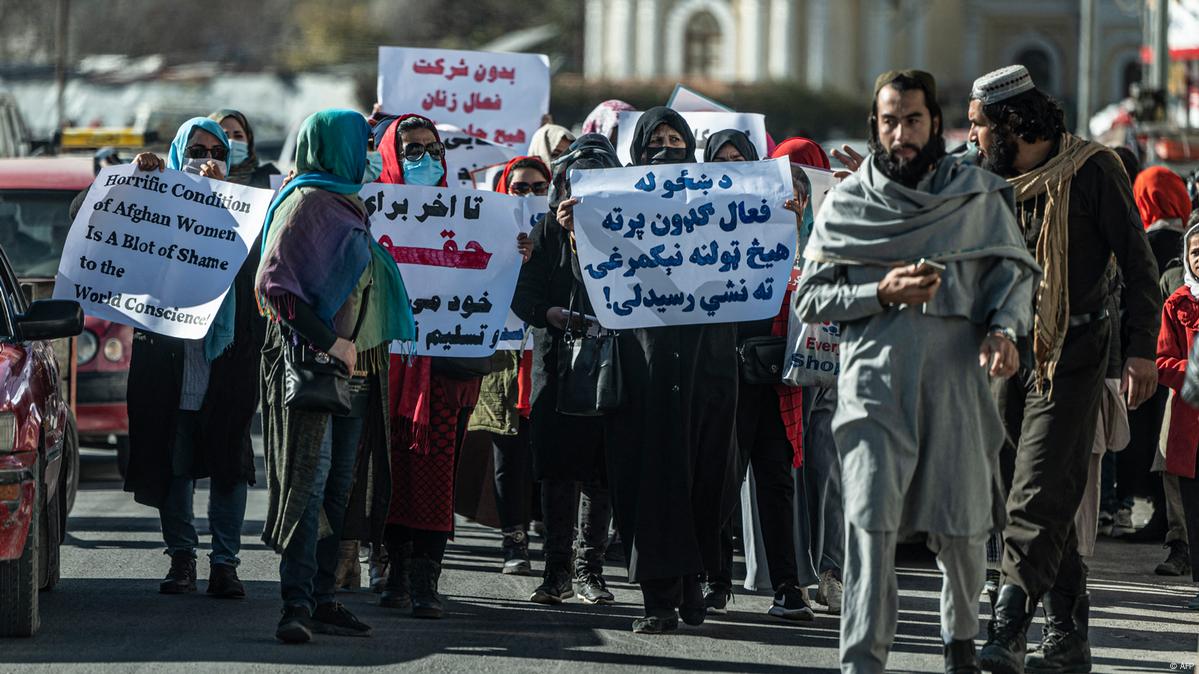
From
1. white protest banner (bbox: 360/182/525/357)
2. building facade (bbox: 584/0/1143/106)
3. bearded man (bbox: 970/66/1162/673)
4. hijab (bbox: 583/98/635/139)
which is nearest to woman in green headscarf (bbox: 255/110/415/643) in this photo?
white protest banner (bbox: 360/182/525/357)

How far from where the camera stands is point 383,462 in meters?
7.74

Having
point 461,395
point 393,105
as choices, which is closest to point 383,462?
point 461,395

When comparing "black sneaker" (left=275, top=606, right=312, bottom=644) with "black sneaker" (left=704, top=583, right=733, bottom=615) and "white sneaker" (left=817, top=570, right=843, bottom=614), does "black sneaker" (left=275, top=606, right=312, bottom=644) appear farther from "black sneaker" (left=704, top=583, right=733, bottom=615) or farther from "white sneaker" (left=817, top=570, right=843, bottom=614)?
"white sneaker" (left=817, top=570, right=843, bottom=614)

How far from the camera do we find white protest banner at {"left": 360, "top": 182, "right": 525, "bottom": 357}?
8.71 metres

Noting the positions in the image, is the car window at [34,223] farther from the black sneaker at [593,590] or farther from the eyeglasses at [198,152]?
the black sneaker at [593,590]

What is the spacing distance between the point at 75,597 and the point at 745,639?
110 inches

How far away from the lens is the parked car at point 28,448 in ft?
23.2

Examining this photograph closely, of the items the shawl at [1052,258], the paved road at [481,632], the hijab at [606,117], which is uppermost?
the hijab at [606,117]

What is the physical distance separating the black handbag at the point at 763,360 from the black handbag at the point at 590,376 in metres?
0.70

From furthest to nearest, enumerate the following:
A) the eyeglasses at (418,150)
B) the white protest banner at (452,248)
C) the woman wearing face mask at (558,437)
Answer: the eyeglasses at (418,150) → the white protest banner at (452,248) → the woman wearing face mask at (558,437)

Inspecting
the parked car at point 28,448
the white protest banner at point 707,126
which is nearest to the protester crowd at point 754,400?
the parked car at point 28,448

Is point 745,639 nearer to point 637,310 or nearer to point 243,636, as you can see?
point 637,310

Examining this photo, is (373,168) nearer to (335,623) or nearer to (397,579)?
(397,579)

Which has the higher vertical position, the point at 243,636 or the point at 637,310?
the point at 637,310
